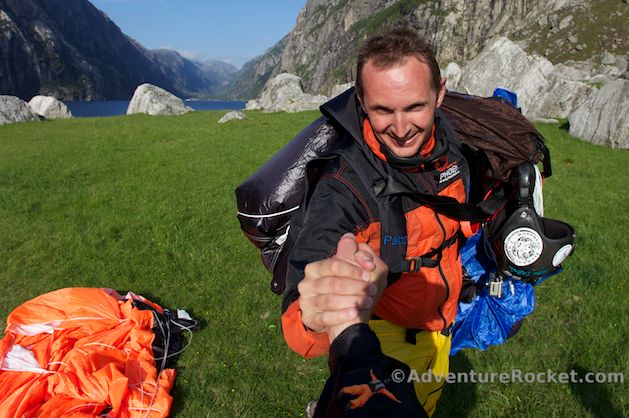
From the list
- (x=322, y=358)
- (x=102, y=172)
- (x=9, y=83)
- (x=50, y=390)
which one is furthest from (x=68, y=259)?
(x=9, y=83)

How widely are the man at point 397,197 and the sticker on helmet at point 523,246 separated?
1.56ft

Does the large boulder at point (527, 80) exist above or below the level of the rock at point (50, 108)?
below

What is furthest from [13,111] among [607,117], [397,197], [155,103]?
[607,117]

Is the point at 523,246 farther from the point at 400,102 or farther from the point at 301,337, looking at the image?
→ the point at 301,337

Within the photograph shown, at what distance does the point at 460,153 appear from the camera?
10.8 feet

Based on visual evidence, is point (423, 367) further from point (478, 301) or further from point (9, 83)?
point (9, 83)

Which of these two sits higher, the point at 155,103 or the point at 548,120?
the point at 155,103

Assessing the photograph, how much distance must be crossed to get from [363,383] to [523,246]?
8.58ft

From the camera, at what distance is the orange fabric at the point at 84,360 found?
4652 mm

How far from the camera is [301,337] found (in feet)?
6.24

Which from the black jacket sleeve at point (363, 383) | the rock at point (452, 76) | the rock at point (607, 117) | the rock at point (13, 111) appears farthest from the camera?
the rock at point (452, 76)

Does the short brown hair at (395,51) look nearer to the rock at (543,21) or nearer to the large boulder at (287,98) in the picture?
the large boulder at (287,98)

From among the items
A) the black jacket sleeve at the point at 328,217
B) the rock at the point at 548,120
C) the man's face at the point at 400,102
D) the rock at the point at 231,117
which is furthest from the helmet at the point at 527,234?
the rock at the point at 231,117

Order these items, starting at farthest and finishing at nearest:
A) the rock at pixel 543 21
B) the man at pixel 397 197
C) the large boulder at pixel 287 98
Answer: the rock at pixel 543 21 < the large boulder at pixel 287 98 < the man at pixel 397 197
